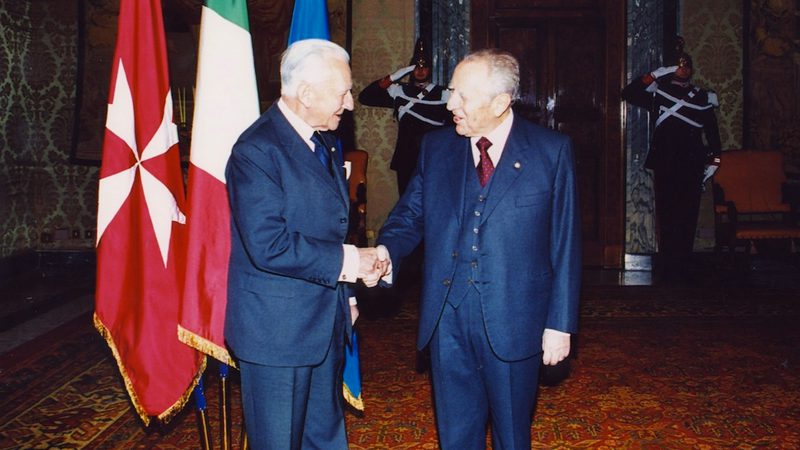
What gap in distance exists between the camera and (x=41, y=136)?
855cm

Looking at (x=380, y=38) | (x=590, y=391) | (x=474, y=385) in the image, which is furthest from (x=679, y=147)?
(x=474, y=385)

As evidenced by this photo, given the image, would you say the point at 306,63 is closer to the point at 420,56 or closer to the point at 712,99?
the point at 420,56

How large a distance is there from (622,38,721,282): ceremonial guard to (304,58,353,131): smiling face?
6416 millimetres

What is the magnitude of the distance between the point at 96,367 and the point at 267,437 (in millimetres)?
2940

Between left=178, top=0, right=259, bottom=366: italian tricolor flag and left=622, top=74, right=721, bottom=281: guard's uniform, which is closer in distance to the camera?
left=178, top=0, right=259, bottom=366: italian tricolor flag

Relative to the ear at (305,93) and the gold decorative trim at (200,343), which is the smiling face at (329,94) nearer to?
the ear at (305,93)

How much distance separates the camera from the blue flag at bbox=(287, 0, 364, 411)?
338 centimetres

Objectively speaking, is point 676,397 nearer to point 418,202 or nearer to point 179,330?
point 418,202

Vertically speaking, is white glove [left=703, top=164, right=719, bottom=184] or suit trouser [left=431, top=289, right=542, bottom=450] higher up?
white glove [left=703, top=164, right=719, bottom=184]

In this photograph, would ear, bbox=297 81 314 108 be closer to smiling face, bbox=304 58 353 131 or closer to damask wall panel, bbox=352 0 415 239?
smiling face, bbox=304 58 353 131

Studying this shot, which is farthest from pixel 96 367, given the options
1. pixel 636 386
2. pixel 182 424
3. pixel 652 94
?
pixel 652 94

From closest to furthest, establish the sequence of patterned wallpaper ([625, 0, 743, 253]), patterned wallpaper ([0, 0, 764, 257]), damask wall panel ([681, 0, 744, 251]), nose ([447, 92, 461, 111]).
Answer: nose ([447, 92, 461, 111])
patterned wallpaper ([0, 0, 764, 257])
patterned wallpaper ([625, 0, 743, 253])
damask wall panel ([681, 0, 744, 251])

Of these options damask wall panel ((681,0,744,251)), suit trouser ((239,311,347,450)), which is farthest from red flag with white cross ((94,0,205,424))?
damask wall panel ((681,0,744,251))

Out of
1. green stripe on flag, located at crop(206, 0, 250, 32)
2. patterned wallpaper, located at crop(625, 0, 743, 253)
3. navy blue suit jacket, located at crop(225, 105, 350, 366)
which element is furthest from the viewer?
patterned wallpaper, located at crop(625, 0, 743, 253)
